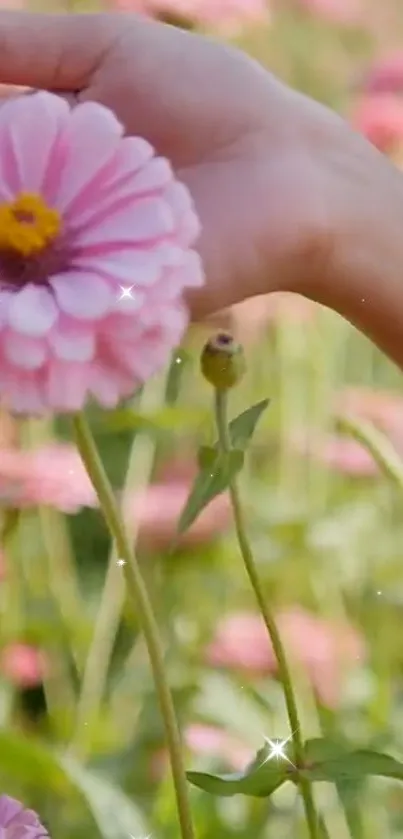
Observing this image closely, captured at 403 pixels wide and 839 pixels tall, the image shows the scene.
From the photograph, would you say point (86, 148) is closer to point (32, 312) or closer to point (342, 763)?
point (32, 312)

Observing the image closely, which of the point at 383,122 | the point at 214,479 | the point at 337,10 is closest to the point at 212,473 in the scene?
the point at 214,479

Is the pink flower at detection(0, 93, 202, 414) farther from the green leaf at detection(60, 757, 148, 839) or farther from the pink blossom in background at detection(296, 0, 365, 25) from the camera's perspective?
the pink blossom in background at detection(296, 0, 365, 25)

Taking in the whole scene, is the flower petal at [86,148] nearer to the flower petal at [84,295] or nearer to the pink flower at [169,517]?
the flower petal at [84,295]

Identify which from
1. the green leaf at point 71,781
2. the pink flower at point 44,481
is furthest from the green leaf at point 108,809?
the pink flower at point 44,481

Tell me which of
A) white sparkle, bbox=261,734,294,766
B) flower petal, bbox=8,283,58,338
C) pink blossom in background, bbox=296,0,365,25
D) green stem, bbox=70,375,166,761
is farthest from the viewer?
pink blossom in background, bbox=296,0,365,25

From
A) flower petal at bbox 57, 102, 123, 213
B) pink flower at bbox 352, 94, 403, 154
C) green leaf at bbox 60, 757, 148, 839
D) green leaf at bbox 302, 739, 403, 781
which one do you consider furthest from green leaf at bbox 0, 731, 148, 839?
pink flower at bbox 352, 94, 403, 154

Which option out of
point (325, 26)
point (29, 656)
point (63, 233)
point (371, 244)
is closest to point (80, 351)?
point (63, 233)
